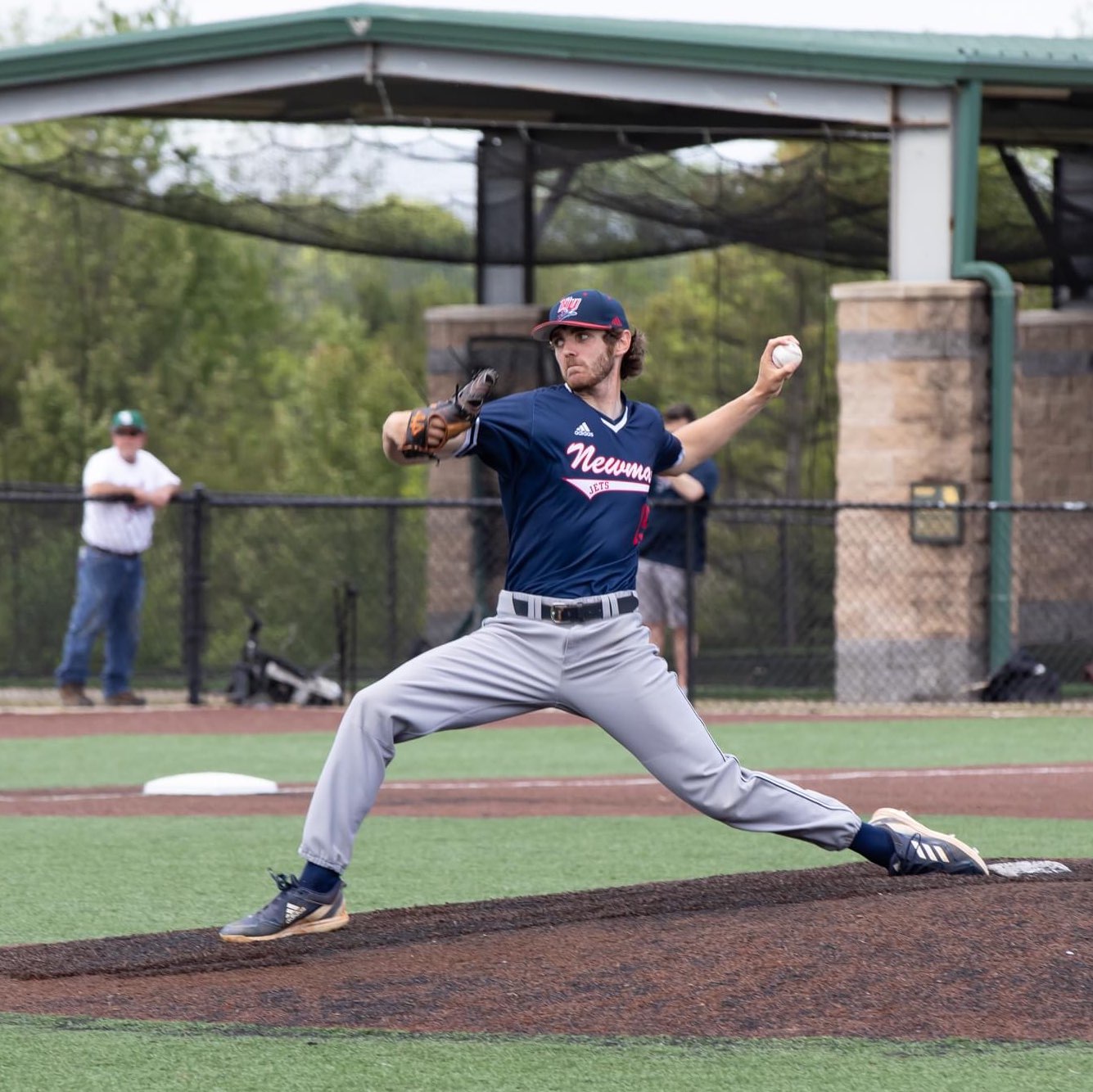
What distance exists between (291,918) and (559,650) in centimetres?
114

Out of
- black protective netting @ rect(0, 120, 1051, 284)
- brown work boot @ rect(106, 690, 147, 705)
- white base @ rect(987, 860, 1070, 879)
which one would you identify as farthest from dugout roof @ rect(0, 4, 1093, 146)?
white base @ rect(987, 860, 1070, 879)

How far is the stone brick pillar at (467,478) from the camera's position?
19.0m

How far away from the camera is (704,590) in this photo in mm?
19766

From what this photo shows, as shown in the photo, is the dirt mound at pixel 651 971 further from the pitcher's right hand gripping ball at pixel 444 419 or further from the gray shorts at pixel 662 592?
the gray shorts at pixel 662 592

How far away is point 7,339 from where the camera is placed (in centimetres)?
2900

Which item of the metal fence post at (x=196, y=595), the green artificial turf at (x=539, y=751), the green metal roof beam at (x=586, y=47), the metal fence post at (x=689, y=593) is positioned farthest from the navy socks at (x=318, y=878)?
the green metal roof beam at (x=586, y=47)

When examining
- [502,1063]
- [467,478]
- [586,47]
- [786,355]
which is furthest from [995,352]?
[502,1063]

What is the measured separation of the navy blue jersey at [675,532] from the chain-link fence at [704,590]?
1.02 ft

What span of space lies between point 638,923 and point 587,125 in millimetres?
13473

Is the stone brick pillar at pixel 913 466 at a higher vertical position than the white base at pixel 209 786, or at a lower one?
higher

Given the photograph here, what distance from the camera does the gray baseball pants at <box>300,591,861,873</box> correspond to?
5.95 metres

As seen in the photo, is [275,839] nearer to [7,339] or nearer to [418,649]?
[418,649]

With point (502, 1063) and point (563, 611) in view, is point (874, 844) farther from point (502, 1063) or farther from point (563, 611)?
point (502, 1063)

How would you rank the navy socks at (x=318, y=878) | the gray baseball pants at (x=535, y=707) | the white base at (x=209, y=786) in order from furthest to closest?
1. the white base at (x=209, y=786)
2. the navy socks at (x=318, y=878)
3. the gray baseball pants at (x=535, y=707)
